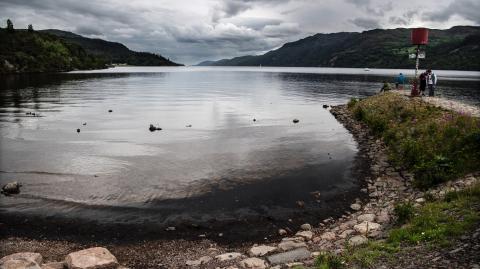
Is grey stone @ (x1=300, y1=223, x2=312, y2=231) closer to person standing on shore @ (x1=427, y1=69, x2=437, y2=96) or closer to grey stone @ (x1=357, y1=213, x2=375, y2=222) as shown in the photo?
grey stone @ (x1=357, y1=213, x2=375, y2=222)

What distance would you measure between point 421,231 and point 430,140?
14757mm

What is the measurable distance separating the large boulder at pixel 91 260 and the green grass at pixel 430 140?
52.7ft

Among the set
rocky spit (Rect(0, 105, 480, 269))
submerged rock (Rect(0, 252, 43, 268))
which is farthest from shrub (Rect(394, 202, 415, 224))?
submerged rock (Rect(0, 252, 43, 268))

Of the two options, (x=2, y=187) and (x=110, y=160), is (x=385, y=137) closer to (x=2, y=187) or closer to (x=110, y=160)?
(x=110, y=160)

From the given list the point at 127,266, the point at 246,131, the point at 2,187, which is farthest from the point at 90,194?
the point at 246,131

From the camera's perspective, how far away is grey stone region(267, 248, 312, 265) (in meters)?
13.6

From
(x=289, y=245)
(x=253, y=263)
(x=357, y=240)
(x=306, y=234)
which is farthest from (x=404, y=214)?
(x=253, y=263)

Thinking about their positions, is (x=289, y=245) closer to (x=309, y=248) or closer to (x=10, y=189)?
(x=309, y=248)

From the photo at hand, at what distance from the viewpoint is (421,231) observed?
13.1 m

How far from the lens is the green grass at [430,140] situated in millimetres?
21250

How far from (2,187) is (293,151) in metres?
20.9

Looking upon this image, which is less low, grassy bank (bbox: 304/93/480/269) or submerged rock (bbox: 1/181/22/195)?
grassy bank (bbox: 304/93/480/269)

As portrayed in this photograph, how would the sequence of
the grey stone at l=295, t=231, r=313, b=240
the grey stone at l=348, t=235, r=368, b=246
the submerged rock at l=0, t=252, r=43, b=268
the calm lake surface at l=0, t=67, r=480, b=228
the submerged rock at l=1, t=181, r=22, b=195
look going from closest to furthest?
the submerged rock at l=0, t=252, r=43, b=268 < the grey stone at l=348, t=235, r=368, b=246 < the grey stone at l=295, t=231, r=313, b=240 < the calm lake surface at l=0, t=67, r=480, b=228 < the submerged rock at l=1, t=181, r=22, b=195

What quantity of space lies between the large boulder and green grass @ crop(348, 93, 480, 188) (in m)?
16.1
